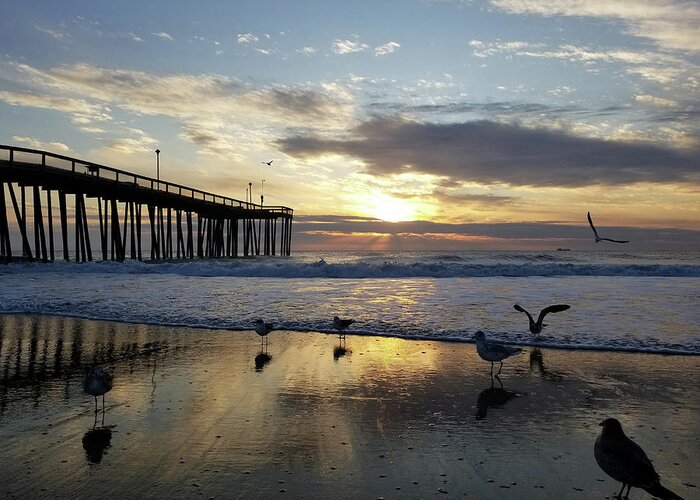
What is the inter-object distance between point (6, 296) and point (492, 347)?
53.3 ft

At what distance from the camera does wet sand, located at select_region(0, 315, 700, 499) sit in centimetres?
419

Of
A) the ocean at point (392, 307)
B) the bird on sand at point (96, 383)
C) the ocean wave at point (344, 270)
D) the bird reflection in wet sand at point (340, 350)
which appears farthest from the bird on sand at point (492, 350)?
the ocean wave at point (344, 270)

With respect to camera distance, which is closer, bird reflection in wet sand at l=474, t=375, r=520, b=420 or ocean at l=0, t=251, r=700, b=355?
bird reflection in wet sand at l=474, t=375, r=520, b=420

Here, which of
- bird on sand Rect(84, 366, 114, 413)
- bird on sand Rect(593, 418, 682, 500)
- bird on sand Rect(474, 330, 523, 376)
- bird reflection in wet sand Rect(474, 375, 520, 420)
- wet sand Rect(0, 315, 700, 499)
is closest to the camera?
bird on sand Rect(593, 418, 682, 500)

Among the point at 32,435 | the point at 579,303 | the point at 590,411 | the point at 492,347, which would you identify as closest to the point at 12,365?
the point at 32,435

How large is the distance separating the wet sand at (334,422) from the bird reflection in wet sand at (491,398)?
0.04m

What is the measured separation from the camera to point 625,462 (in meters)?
3.75

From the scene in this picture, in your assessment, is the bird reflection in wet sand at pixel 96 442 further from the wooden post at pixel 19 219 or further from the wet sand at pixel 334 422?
the wooden post at pixel 19 219

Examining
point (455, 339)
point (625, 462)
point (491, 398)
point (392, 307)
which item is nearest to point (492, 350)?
point (491, 398)

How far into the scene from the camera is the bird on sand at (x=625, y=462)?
3.61 metres

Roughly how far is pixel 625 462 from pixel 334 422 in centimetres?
285

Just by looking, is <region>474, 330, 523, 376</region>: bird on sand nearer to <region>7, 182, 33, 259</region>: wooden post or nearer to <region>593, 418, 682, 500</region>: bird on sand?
<region>593, 418, 682, 500</region>: bird on sand

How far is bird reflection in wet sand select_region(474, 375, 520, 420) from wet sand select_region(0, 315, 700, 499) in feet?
0.12

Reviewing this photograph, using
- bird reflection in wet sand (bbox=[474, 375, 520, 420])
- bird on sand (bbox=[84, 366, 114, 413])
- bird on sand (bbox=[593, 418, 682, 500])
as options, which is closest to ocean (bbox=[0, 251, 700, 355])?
bird reflection in wet sand (bbox=[474, 375, 520, 420])
